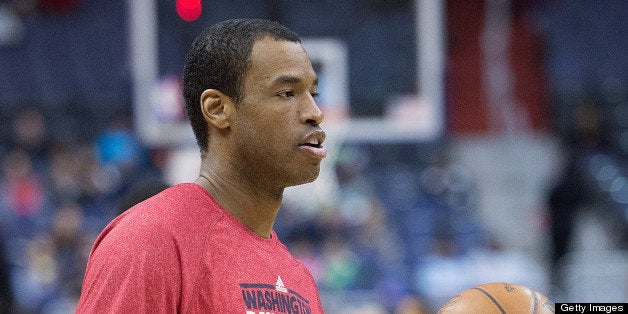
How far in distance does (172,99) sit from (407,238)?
3.39 metres

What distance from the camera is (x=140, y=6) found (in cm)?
956

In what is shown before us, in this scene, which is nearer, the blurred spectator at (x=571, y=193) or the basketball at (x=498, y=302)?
the basketball at (x=498, y=302)

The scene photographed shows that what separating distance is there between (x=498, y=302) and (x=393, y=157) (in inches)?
359

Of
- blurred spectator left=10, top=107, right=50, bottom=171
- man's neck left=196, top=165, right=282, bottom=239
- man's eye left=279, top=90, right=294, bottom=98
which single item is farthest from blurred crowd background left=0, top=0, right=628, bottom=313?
man's eye left=279, top=90, right=294, bottom=98

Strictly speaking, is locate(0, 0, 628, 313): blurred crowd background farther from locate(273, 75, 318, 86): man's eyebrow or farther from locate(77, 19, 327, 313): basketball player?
locate(273, 75, 318, 86): man's eyebrow

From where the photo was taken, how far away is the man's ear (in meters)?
2.39

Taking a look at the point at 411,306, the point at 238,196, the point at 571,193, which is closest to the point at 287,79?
the point at 238,196

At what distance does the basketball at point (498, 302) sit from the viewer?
2504 mm

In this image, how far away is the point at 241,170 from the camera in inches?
95.8

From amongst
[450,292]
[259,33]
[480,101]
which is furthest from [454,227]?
[259,33]

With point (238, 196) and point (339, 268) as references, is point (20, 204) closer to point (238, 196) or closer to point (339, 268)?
point (339, 268)

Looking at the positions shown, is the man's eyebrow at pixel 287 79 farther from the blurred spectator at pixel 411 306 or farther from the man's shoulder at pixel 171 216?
the blurred spectator at pixel 411 306

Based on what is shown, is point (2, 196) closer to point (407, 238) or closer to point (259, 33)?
point (407, 238)

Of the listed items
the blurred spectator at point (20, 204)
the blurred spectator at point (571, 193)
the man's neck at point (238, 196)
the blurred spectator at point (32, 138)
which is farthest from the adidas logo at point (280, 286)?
the blurred spectator at point (32, 138)
